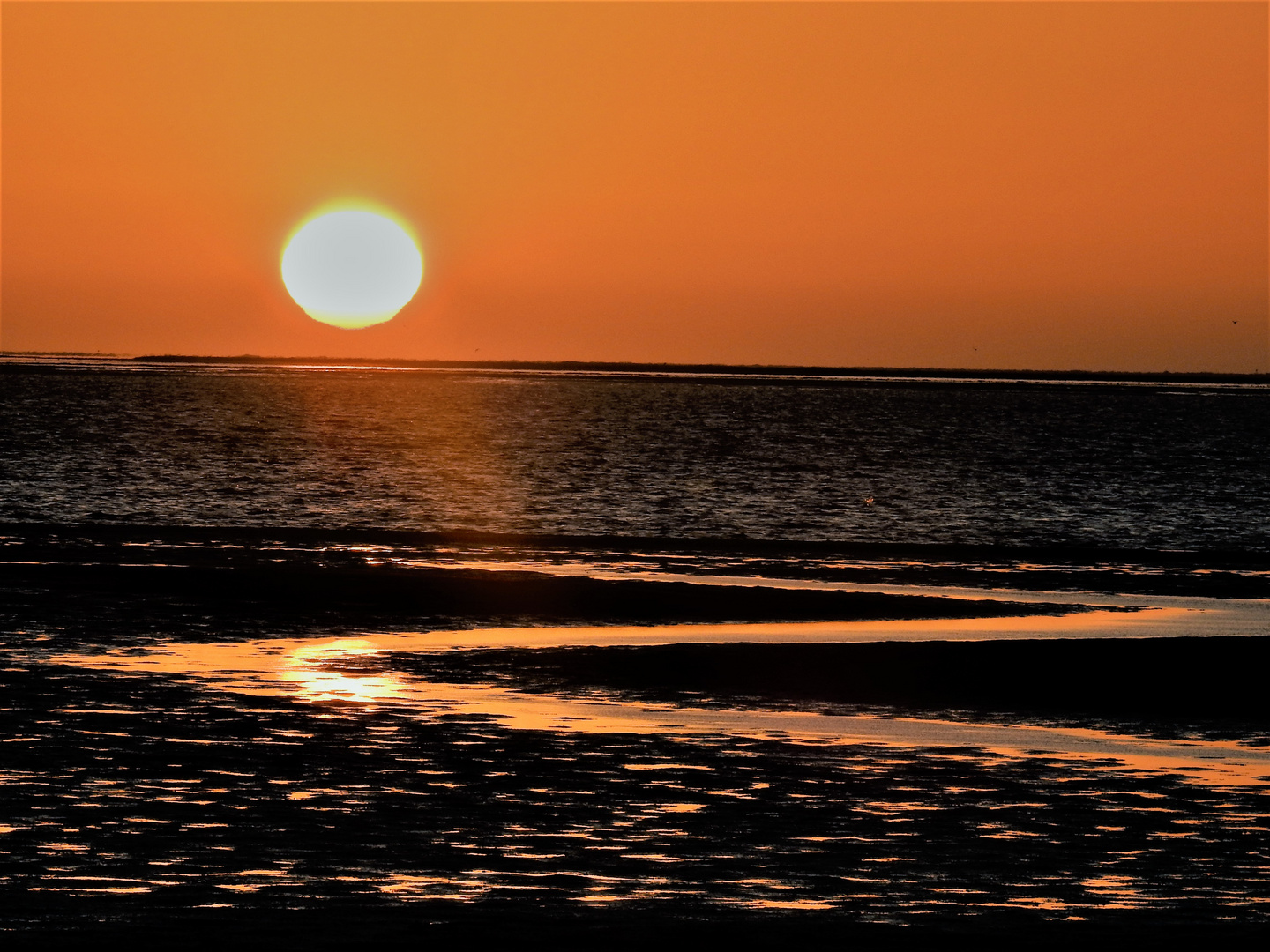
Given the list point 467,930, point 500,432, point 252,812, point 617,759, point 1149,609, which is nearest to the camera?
point 467,930

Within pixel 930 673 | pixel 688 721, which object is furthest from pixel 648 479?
pixel 688 721

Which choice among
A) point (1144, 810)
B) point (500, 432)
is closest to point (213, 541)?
point (1144, 810)

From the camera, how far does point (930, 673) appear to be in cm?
2466

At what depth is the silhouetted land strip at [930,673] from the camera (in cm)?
2261

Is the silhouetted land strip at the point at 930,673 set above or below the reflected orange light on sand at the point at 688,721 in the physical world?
below

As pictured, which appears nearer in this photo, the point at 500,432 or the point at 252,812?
the point at 252,812

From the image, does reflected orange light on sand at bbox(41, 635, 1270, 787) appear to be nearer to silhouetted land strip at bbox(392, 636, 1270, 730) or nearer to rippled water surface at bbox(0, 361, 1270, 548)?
silhouetted land strip at bbox(392, 636, 1270, 730)

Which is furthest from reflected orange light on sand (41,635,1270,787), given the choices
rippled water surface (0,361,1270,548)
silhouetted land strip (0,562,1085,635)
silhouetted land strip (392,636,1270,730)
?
rippled water surface (0,361,1270,548)

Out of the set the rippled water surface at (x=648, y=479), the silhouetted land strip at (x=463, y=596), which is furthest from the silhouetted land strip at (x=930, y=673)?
the rippled water surface at (x=648, y=479)

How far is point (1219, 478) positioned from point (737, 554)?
4466cm

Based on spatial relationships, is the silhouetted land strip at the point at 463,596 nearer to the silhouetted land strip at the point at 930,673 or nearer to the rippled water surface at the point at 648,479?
the silhouetted land strip at the point at 930,673

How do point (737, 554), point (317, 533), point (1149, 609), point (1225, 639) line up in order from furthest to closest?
point (317, 533)
point (737, 554)
point (1149, 609)
point (1225, 639)

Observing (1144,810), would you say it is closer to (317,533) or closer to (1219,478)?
(317,533)

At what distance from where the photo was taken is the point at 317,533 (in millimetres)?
47719
